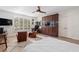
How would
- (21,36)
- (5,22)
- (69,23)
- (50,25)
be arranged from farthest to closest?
(50,25) → (5,22) → (69,23) → (21,36)

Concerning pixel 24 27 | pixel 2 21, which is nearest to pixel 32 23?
pixel 24 27

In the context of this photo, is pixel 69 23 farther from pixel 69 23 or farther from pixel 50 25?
pixel 50 25

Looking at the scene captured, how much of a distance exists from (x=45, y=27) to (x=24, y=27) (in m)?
2.78

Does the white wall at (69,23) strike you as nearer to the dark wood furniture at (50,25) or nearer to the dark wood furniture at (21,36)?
the dark wood furniture at (50,25)

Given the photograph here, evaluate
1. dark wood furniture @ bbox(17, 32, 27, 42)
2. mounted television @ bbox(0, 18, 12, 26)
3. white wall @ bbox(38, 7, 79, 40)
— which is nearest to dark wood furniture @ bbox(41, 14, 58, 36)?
white wall @ bbox(38, 7, 79, 40)

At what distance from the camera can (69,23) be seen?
7.62 m

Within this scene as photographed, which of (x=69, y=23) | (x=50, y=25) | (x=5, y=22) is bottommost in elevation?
(x=50, y=25)

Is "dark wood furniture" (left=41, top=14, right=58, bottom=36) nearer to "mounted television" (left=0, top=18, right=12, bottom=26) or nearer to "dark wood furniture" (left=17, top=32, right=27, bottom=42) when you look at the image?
"dark wood furniture" (left=17, top=32, right=27, bottom=42)

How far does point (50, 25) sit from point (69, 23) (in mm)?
2798

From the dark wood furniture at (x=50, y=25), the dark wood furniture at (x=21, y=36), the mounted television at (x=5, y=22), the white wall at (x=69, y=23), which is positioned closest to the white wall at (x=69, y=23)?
the white wall at (x=69, y=23)

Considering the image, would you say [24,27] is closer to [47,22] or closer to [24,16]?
[24,16]

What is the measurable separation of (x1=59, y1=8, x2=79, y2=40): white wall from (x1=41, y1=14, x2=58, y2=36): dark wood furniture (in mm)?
686

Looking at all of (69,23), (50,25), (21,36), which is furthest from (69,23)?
(21,36)
